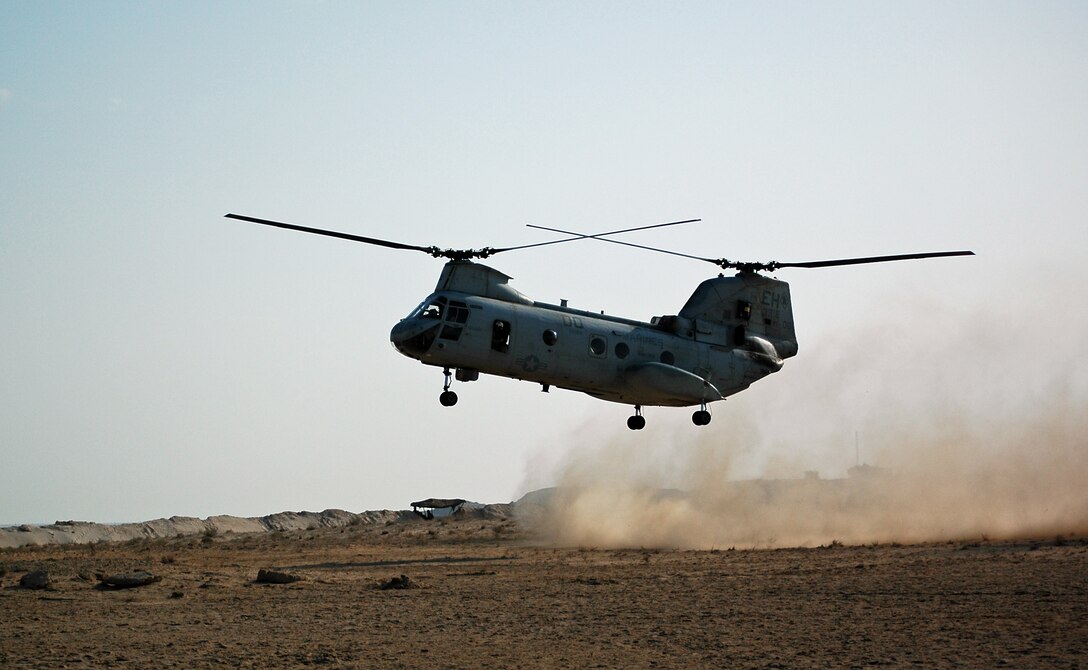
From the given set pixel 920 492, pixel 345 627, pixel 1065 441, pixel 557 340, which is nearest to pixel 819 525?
pixel 920 492

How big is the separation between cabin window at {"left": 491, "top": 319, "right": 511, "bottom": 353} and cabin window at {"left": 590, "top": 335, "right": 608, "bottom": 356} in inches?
121

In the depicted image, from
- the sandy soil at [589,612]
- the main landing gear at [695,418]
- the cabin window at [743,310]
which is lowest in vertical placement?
the sandy soil at [589,612]

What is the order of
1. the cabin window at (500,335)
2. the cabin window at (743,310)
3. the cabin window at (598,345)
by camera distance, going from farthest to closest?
the cabin window at (743,310), the cabin window at (598,345), the cabin window at (500,335)

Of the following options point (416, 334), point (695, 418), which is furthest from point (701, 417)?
point (416, 334)

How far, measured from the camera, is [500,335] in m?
36.0

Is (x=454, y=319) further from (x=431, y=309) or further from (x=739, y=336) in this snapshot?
(x=739, y=336)

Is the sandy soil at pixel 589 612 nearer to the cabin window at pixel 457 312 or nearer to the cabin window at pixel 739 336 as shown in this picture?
the cabin window at pixel 457 312

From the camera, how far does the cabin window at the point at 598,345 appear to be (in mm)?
37906

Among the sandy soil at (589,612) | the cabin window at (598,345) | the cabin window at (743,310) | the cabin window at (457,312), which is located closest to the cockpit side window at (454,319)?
the cabin window at (457,312)

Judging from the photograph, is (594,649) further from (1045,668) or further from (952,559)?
(952,559)

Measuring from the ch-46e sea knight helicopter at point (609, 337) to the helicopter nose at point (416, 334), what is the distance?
0.03 metres

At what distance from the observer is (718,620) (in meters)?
22.2

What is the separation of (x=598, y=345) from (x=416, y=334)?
6162 millimetres

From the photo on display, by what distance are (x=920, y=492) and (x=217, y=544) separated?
1051 inches
